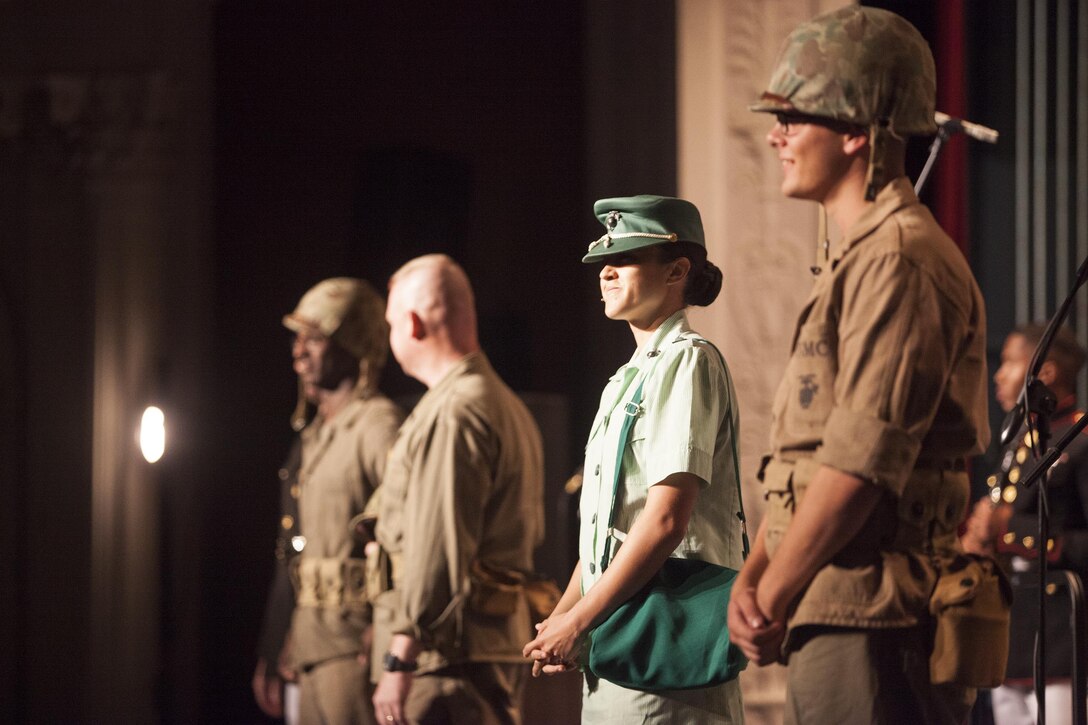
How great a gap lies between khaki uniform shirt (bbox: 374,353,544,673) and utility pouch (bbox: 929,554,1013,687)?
62.7 inches

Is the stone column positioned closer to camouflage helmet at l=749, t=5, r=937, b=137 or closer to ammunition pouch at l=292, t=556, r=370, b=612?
ammunition pouch at l=292, t=556, r=370, b=612

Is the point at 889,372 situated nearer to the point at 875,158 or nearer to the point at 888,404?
the point at 888,404

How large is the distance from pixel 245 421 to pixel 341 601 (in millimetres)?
2327

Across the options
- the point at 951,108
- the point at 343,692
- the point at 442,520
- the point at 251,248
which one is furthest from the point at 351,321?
the point at 951,108

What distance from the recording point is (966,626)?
7.68 ft

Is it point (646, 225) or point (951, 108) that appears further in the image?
point (951, 108)

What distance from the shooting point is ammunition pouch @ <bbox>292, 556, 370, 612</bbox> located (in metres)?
4.64

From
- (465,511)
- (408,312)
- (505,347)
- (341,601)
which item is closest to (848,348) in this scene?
(465,511)

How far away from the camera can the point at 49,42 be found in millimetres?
6816

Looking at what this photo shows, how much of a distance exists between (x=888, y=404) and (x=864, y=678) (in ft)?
1.38

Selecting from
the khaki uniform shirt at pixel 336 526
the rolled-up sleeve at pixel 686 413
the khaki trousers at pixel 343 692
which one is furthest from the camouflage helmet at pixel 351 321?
the rolled-up sleeve at pixel 686 413

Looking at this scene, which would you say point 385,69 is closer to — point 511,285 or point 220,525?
point 511,285

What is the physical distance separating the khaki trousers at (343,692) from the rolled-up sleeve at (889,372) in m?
2.66

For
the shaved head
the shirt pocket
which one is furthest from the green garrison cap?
the shaved head
